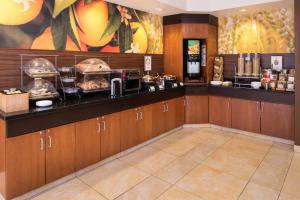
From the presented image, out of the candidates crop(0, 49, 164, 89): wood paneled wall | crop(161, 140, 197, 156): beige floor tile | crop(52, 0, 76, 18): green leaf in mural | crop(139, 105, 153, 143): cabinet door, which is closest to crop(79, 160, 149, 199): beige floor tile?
crop(139, 105, 153, 143): cabinet door

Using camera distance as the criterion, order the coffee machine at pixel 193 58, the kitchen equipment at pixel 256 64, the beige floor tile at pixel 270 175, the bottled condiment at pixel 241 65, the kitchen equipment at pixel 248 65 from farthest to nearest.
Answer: the coffee machine at pixel 193 58 → the bottled condiment at pixel 241 65 → the kitchen equipment at pixel 248 65 → the kitchen equipment at pixel 256 64 → the beige floor tile at pixel 270 175

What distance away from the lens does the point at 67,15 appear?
3.43m

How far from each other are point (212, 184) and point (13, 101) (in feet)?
8.12

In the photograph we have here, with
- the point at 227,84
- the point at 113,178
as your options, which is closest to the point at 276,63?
the point at 227,84

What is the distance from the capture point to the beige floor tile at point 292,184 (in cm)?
260

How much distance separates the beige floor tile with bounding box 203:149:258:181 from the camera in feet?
10.0

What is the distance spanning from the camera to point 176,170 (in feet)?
10.4

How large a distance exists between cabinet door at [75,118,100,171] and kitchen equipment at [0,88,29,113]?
0.66 metres

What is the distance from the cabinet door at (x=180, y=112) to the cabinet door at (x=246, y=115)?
1.05 m

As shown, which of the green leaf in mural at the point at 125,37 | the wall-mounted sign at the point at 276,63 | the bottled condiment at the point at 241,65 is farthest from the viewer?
the bottled condiment at the point at 241,65

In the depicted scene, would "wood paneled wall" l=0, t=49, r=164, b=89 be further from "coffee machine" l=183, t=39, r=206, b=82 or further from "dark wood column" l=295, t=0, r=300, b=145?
"dark wood column" l=295, t=0, r=300, b=145

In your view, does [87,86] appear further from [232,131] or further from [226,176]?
[232,131]

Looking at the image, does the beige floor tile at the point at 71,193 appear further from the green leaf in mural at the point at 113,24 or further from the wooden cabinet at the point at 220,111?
the wooden cabinet at the point at 220,111

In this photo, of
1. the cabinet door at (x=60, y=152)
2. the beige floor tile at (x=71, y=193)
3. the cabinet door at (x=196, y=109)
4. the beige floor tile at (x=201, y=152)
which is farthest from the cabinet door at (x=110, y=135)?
the cabinet door at (x=196, y=109)
